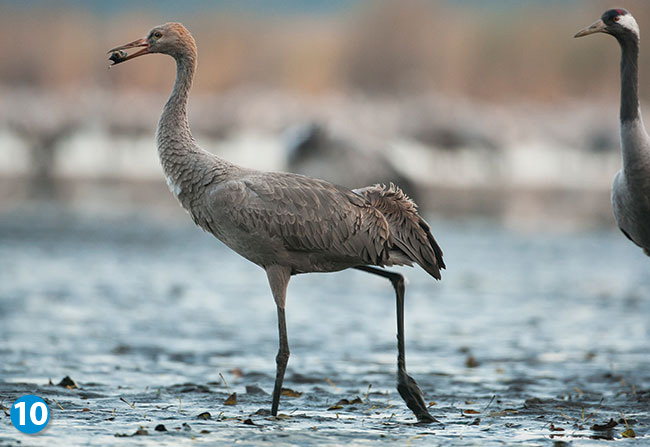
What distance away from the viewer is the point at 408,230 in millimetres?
6883

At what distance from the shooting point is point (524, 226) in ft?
80.3

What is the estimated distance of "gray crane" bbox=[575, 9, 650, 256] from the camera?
7.51 metres

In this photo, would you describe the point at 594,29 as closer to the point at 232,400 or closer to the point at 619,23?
the point at 619,23

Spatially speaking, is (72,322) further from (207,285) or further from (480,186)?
(480,186)

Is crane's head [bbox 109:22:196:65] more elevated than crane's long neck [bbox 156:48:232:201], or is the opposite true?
crane's head [bbox 109:22:196:65]

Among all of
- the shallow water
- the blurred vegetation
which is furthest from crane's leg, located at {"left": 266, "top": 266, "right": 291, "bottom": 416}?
the blurred vegetation

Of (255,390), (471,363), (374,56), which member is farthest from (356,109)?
(255,390)

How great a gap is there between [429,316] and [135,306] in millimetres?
3248

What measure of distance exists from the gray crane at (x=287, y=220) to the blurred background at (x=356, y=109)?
1540cm

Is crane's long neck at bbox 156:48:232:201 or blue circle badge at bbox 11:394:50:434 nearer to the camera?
blue circle badge at bbox 11:394:50:434

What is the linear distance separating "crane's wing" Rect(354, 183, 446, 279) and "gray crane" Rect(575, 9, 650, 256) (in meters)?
1.57

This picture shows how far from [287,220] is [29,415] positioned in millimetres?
1848

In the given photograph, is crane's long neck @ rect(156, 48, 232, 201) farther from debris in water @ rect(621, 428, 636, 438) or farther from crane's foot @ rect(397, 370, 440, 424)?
debris in water @ rect(621, 428, 636, 438)

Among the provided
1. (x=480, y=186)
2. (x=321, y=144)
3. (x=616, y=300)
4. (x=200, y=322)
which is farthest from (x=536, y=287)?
(x=480, y=186)
